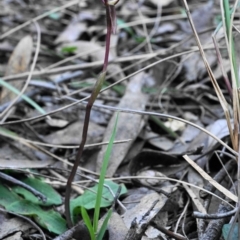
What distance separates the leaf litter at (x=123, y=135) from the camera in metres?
1.09

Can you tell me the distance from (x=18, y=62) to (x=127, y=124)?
0.62 meters

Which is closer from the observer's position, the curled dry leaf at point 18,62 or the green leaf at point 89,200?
the green leaf at point 89,200

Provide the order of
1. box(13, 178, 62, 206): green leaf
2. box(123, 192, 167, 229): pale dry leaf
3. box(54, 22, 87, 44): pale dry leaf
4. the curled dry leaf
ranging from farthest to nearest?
box(54, 22, 87, 44): pale dry leaf, the curled dry leaf, box(13, 178, 62, 206): green leaf, box(123, 192, 167, 229): pale dry leaf

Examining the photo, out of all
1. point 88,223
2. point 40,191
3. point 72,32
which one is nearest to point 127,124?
point 40,191

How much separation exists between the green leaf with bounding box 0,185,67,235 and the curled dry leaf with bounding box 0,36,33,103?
0.56 metres

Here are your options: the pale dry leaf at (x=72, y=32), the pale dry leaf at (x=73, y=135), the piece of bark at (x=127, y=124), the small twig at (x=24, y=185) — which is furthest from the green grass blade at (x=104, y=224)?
the pale dry leaf at (x=72, y=32)

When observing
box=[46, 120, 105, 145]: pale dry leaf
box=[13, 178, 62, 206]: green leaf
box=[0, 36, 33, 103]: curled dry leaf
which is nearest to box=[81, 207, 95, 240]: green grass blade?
box=[13, 178, 62, 206]: green leaf

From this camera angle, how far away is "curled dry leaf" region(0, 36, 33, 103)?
5.50 ft

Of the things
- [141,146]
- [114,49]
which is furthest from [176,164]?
[114,49]

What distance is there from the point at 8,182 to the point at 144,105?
0.60 meters

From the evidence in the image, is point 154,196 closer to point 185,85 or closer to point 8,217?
point 8,217

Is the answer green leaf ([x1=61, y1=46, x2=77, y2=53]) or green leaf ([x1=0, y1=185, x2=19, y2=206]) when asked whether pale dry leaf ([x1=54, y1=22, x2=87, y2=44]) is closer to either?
green leaf ([x1=61, y1=46, x2=77, y2=53])

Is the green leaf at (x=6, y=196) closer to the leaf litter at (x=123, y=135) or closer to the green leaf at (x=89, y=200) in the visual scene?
the leaf litter at (x=123, y=135)

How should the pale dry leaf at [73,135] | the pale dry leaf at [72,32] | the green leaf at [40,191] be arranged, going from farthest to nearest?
the pale dry leaf at [72,32], the pale dry leaf at [73,135], the green leaf at [40,191]
